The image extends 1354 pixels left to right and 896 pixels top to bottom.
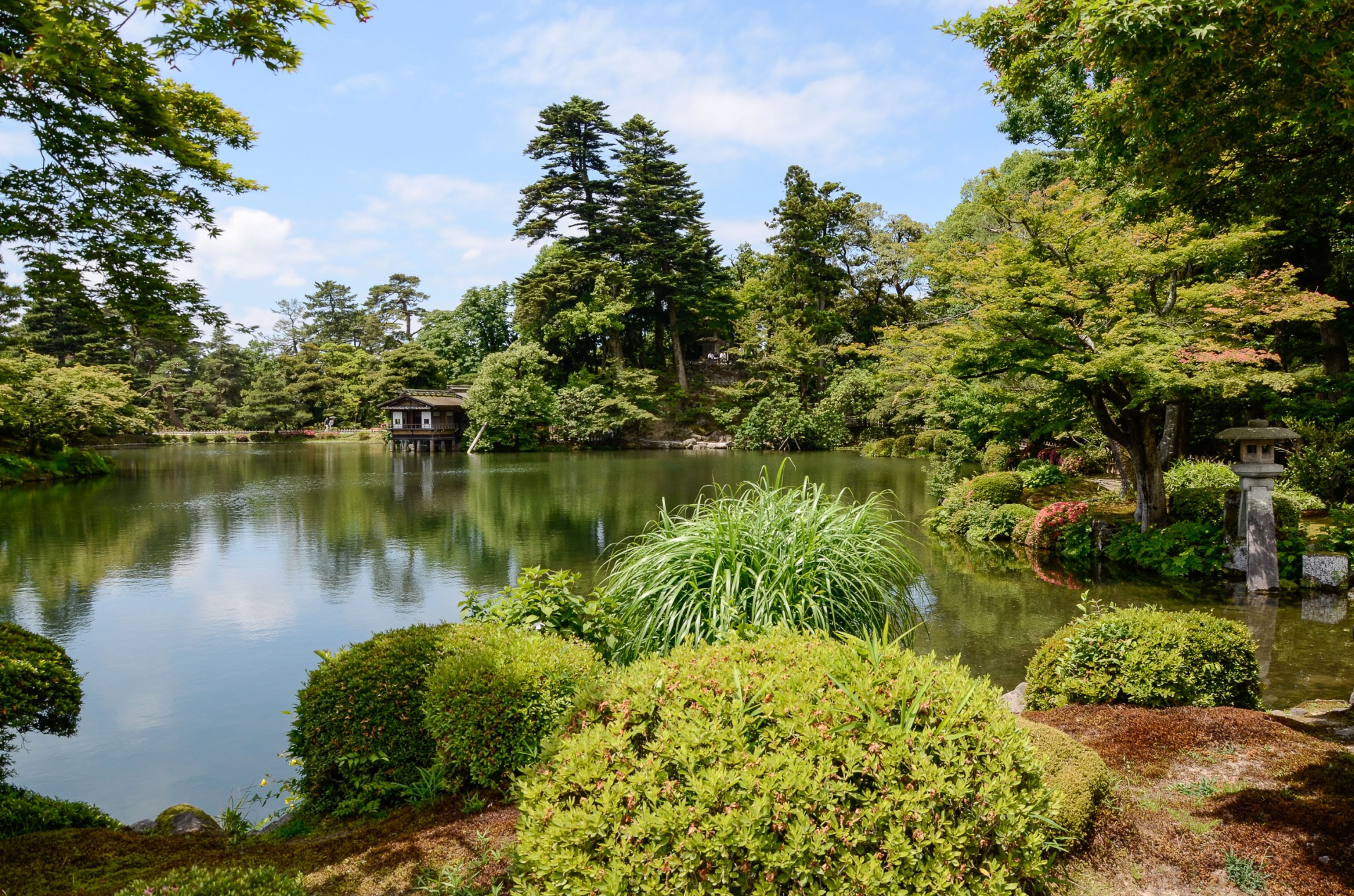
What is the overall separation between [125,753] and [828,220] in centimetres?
3781

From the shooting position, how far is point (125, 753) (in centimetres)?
546

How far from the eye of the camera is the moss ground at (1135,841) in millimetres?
2518

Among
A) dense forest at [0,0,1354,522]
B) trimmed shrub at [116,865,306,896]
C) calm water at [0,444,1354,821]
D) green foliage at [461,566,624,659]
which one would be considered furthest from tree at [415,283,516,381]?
trimmed shrub at [116,865,306,896]

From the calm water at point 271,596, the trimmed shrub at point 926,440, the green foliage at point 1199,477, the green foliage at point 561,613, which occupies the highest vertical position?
the trimmed shrub at point 926,440

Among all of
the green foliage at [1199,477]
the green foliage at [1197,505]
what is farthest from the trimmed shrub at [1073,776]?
the green foliage at [1199,477]

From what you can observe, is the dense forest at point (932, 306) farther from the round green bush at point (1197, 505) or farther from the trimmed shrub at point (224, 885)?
the trimmed shrub at point (224, 885)

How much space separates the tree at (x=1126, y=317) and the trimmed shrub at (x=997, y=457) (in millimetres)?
8140

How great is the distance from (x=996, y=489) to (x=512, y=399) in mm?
25771

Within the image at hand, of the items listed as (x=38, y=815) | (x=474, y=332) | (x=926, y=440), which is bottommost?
(x=38, y=815)

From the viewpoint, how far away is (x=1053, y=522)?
11969 mm

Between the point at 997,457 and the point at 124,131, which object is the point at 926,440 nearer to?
the point at 997,457

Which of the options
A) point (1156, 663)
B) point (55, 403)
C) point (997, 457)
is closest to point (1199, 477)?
point (997, 457)

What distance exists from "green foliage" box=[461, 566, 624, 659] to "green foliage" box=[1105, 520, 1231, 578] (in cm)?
894

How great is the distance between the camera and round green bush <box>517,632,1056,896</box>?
1743 mm
